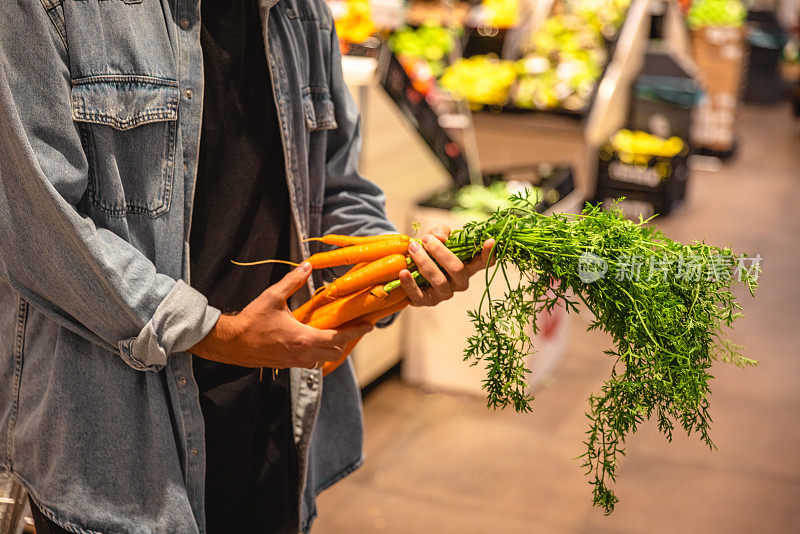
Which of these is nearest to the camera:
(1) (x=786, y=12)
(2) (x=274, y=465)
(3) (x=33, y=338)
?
(3) (x=33, y=338)

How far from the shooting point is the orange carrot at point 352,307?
1.55 m

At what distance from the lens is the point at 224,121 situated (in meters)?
1.52

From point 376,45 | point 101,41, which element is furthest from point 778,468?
point 101,41

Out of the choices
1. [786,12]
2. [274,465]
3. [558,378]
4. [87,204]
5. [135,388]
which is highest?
[87,204]

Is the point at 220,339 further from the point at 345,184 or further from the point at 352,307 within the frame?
the point at 345,184

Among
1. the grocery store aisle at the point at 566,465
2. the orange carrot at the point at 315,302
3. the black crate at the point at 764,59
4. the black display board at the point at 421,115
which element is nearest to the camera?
the orange carrot at the point at 315,302

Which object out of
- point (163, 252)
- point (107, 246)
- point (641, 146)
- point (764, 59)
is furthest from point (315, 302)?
point (764, 59)

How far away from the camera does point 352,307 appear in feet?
5.13

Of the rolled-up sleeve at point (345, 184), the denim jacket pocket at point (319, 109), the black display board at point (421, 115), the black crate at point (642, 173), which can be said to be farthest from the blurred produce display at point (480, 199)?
the black crate at point (642, 173)

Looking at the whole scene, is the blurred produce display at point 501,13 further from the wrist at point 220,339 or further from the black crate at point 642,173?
the wrist at point 220,339

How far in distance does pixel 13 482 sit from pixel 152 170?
67cm

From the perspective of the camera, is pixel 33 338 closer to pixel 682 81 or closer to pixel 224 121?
pixel 224 121

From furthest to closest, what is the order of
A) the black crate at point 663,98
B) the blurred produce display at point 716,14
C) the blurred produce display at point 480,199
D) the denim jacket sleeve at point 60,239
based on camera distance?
the blurred produce display at point 716,14 < the black crate at point 663,98 < the blurred produce display at point 480,199 < the denim jacket sleeve at point 60,239

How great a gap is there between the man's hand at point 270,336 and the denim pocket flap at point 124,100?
329 millimetres
